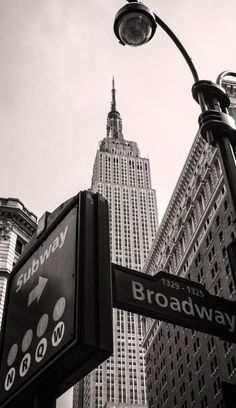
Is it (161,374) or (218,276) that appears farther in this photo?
(161,374)

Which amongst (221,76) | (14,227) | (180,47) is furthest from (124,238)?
(180,47)

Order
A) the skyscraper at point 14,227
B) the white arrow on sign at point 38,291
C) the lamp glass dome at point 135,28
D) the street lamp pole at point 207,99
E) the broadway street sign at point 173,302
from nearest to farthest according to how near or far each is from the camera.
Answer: the white arrow on sign at point 38,291 < the broadway street sign at point 173,302 < the street lamp pole at point 207,99 < the lamp glass dome at point 135,28 < the skyscraper at point 14,227

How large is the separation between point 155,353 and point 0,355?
90.5 meters

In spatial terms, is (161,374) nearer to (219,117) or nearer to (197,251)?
(197,251)

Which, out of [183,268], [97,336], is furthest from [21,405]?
[183,268]

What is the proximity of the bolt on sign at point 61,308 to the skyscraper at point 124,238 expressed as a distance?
13434 centimetres

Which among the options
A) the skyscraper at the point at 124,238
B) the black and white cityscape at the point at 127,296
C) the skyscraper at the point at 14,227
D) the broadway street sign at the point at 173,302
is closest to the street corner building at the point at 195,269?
the black and white cityscape at the point at 127,296

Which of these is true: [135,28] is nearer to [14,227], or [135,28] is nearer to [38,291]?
[38,291]

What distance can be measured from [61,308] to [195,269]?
75620 mm

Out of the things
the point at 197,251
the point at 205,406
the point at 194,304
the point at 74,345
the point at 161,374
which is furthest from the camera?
the point at 161,374

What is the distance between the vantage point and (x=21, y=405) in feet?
11.5

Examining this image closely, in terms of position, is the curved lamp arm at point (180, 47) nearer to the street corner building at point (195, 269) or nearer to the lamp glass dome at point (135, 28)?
the lamp glass dome at point (135, 28)

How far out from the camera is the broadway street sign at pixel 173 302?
4.76 metres

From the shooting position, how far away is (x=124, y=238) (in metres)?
165
